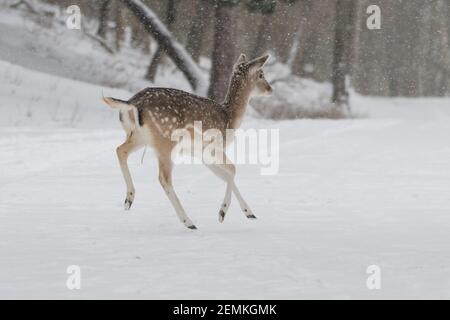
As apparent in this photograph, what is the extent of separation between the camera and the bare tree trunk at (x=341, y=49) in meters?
31.8

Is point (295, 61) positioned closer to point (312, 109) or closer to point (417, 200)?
point (312, 109)

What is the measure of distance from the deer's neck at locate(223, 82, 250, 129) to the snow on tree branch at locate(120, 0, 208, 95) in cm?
1409

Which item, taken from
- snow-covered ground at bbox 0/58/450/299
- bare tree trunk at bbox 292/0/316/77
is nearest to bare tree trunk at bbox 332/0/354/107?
bare tree trunk at bbox 292/0/316/77

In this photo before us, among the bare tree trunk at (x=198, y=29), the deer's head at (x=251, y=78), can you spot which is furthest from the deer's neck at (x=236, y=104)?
the bare tree trunk at (x=198, y=29)

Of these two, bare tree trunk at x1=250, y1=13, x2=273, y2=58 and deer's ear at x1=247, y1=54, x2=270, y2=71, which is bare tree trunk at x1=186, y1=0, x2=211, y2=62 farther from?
deer's ear at x1=247, y1=54, x2=270, y2=71

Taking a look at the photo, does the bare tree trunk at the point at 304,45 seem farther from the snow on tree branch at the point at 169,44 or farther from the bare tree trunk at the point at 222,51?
the bare tree trunk at the point at 222,51

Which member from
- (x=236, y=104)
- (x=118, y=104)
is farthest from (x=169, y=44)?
(x=118, y=104)

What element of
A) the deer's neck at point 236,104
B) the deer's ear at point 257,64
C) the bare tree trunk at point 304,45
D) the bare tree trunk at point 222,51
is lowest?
the deer's neck at point 236,104

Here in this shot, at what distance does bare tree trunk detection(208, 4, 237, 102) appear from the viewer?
2200cm

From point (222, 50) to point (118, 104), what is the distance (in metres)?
14.6

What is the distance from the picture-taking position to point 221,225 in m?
8.26

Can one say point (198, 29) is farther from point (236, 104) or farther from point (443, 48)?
point (443, 48)

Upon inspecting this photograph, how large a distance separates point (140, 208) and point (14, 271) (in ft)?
11.8
